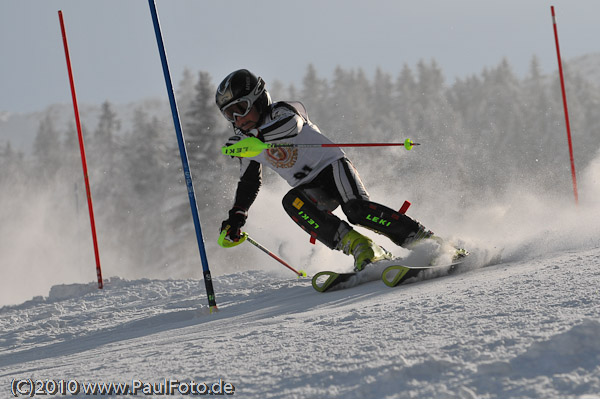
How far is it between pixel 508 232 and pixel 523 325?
11.7ft

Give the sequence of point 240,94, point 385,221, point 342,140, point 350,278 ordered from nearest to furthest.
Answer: point 350,278, point 385,221, point 240,94, point 342,140

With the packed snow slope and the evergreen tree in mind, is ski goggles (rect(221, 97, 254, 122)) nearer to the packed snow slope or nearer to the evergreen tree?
the packed snow slope

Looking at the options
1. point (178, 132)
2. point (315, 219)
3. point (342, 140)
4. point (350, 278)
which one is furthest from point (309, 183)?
point (342, 140)

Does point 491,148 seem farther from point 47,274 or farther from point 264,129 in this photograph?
point 264,129

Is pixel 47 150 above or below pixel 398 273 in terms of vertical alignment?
above

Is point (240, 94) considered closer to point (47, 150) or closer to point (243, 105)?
point (243, 105)

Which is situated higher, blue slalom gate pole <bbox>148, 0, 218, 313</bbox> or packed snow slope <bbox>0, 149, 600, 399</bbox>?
blue slalom gate pole <bbox>148, 0, 218, 313</bbox>

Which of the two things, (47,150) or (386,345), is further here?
(47,150)

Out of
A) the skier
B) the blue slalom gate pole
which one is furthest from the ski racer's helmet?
the blue slalom gate pole

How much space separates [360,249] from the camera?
12.3 feet

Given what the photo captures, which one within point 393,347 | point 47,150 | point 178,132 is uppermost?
point 47,150

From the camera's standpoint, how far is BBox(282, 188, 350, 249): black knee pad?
3.84 metres

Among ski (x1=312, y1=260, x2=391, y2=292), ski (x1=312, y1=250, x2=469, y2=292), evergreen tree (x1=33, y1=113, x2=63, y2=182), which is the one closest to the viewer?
ski (x1=312, y1=250, x2=469, y2=292)

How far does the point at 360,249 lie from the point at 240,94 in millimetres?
1290
